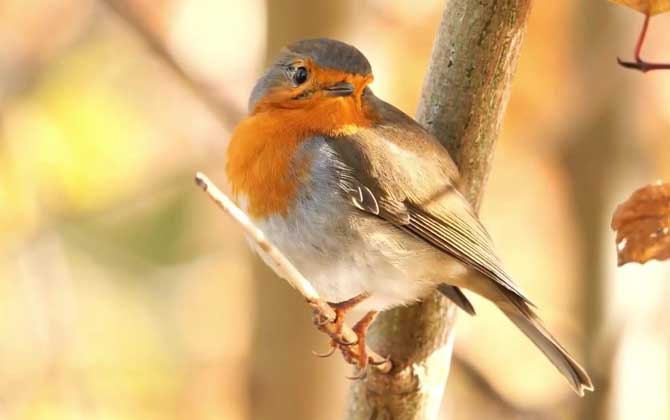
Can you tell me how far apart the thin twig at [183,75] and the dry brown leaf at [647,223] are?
→ 202 cm

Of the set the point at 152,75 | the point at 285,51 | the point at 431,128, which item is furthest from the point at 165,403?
the point at 431,128

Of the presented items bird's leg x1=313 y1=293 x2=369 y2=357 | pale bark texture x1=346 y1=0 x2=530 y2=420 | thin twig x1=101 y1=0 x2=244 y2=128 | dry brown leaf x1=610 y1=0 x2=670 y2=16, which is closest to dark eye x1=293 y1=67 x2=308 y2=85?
pale bark texture x1=346 y1=0 x2=530 y2=420

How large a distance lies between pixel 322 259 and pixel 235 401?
2.67 meters

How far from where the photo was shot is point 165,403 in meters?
5.25

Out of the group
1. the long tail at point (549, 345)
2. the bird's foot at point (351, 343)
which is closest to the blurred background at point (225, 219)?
the long tail at point (549, 345)

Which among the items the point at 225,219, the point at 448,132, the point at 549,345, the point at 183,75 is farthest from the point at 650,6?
the point at 225,219

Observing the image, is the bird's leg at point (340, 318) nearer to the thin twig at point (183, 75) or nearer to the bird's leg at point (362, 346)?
the bird's leg at point (362, 346)

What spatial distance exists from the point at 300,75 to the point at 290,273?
1204mm

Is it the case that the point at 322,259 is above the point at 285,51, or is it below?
below

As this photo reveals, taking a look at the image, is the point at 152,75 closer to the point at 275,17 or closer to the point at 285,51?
the point at 275,17

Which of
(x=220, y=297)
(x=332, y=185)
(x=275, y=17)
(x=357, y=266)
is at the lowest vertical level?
(x=220, y=297)

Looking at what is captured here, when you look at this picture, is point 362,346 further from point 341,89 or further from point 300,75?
point 300,75

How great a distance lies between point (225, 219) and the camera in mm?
5508

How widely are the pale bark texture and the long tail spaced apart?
269 millimetres
